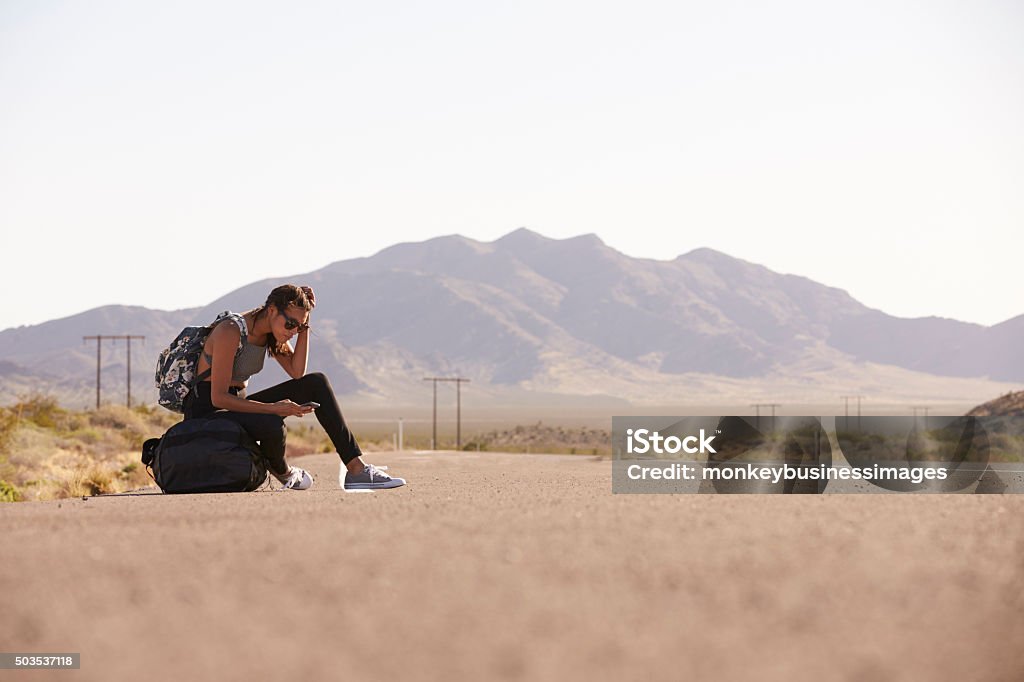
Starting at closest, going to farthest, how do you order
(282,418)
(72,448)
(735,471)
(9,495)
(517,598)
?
(517,598)
(282,418)
(735,471)
(9,495)
(72,448)

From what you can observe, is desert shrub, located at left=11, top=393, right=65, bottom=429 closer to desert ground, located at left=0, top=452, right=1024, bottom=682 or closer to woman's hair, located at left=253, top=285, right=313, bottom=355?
woman's hair, located at left=253, top=285, right=313, bottom=355

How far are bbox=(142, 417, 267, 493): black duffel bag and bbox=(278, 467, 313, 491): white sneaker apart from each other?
0.52 meters

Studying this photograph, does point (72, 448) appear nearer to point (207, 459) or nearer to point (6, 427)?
point (6, 427)

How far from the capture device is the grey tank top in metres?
7.23

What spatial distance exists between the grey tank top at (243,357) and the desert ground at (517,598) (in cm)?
250

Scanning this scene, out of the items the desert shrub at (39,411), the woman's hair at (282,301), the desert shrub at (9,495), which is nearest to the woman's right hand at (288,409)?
the woman's hair at (282,301)

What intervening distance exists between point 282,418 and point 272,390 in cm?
41

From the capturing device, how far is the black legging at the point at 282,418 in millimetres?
7141

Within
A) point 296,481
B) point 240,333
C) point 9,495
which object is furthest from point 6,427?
point 240,333

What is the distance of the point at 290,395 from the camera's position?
24.3 ft

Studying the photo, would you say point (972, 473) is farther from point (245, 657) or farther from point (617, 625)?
point (245, 657)

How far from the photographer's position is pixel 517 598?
338 cm

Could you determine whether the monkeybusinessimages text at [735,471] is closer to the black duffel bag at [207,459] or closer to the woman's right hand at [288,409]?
the woman's right hand at [288,409]

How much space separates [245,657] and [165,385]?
15.3 feet
